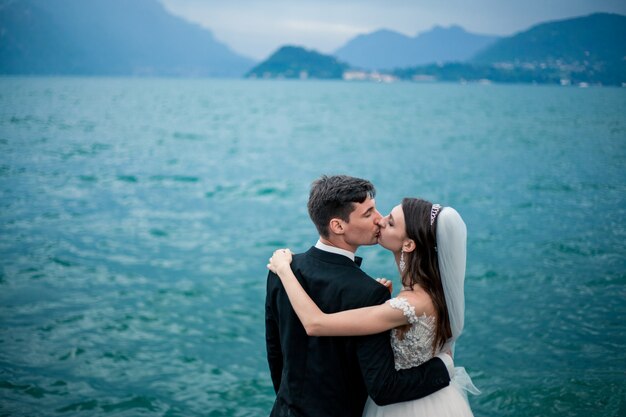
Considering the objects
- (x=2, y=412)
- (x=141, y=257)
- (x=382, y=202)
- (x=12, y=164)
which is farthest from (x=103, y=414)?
(x=12, y=164)

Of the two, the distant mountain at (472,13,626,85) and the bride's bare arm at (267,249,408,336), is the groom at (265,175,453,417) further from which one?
the distant mountain at (472,13,626,85)

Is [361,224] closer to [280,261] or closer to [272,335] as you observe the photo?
[280,261]

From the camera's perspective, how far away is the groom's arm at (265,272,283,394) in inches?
142

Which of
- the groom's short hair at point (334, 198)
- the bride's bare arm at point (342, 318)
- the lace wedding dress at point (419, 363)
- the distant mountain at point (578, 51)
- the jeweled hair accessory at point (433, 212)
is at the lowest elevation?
the lace wedding dress at point (419, 363)

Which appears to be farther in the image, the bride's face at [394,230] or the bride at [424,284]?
the bride's face at [394,230]

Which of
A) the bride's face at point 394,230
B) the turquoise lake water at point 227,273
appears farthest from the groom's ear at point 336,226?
the turquoise lake water at point 227,273

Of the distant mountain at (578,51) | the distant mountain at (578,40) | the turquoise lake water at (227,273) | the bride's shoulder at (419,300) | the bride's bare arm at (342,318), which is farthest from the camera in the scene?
the distant mountain at (578,51)

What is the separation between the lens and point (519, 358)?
8.89m

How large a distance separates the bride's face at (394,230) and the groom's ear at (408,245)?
0.08 feet

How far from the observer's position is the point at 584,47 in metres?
103

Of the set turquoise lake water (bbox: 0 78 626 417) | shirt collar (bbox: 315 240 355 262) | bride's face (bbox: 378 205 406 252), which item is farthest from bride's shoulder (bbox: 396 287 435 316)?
turquoise lake water (bbox: 0 78 626 417)

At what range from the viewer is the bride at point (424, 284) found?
3412mm

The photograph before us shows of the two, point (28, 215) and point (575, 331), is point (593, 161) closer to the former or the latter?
point (575, 331)

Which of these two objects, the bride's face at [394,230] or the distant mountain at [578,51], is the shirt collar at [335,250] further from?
the distant mountain at [578,51]
